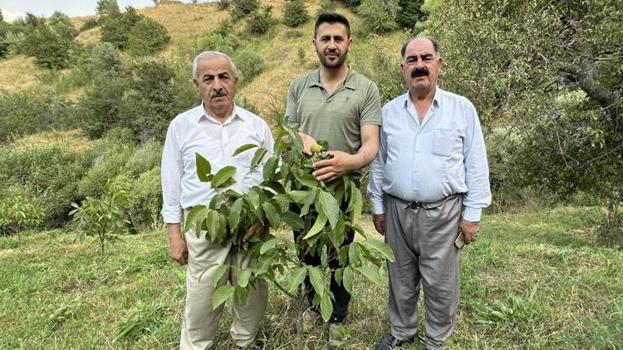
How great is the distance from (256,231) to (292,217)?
0.80 ft

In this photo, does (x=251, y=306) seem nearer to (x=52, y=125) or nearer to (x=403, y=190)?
(x=403, y=190)

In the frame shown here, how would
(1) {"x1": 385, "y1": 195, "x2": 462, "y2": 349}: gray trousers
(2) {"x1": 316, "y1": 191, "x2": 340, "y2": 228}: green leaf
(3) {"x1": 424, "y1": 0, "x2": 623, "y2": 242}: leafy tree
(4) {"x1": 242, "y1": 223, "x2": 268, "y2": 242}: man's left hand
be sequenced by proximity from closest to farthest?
(2) {"x1": 316, "y1": 191, "x2": 340, "y2": 228}: green leaf, (4) {"x1": 242, "y1": 223, "x2": 268, "y2": 242}: man's left hand, (1) {"x1": 385, "y1": 195, "x2": 462, "y2": 349}: gray trousers, (3) {"x1": 424, "y1": 0, "x2": 623, "y2": 242}: leafy tree

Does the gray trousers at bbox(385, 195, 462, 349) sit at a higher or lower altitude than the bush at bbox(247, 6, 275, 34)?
lower

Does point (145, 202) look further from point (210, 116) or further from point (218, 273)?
point (218, 273)

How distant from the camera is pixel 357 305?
10.3ft

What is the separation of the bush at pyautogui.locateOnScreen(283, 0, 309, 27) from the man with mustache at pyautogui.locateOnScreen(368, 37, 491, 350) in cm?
3002

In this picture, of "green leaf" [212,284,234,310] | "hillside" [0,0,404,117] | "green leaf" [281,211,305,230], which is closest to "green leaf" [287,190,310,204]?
"green leaf" [281,211,305,230]

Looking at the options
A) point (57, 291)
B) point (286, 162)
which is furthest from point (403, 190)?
point (57, 291)

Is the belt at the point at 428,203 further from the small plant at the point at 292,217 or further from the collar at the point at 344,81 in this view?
the collar at the point at 344,81

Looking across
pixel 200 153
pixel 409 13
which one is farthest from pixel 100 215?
pixel 409 13

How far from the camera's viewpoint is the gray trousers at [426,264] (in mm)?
2424

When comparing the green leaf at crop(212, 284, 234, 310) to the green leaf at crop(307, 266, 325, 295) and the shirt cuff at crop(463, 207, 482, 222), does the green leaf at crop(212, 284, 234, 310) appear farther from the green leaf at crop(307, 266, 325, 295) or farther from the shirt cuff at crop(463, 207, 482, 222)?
the shirt cuff at crop(463, 207, 482, 222)

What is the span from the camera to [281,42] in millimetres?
29828

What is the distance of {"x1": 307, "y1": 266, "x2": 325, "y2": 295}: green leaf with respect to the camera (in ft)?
6.09
